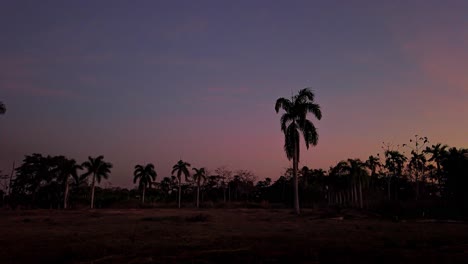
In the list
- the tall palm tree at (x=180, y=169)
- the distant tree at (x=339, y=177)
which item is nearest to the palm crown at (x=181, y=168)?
the tall palm tree at (x=180, y=169)

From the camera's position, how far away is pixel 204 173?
89062 millimetres

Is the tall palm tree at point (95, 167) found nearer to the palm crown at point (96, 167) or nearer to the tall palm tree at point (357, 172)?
the palm crown at point (96, 167)

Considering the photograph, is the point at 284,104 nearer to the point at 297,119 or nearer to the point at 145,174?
the point at 297,119

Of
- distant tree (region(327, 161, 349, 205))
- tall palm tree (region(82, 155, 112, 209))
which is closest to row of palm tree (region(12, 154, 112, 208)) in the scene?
tall palm tree (region(82, 155, 112, 209))

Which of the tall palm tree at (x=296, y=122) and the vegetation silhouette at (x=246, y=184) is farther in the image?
the vegetation silhouette at (x=246, y=184)

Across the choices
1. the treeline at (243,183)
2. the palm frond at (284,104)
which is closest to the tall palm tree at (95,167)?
the treeline at (243,183)

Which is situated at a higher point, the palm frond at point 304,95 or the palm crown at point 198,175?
the palm frond at point 304,95

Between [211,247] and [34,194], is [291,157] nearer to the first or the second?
[211,247]

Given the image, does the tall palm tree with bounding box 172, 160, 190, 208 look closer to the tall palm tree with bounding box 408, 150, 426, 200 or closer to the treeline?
the treeline

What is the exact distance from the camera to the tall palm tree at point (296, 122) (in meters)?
34.8

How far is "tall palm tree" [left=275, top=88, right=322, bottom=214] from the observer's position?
3475 cm

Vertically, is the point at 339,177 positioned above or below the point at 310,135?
below

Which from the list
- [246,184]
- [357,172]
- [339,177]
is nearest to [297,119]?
[357,172]

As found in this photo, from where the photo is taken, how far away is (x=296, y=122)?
35.7 meters
